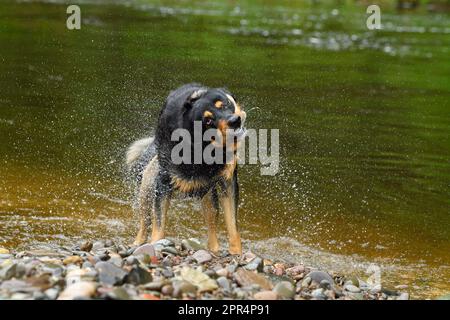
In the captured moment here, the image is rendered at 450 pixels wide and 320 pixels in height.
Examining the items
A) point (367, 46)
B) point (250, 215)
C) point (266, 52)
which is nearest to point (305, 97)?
A: point (266, 52)

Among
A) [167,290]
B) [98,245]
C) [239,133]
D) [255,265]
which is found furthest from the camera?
[98,245]

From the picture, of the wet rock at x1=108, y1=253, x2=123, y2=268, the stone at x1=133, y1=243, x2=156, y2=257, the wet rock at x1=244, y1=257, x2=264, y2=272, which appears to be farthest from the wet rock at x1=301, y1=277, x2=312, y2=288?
the wet rock at x1=108, y1=253, x2=123, y2=268

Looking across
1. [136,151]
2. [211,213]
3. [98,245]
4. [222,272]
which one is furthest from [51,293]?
[136,151]

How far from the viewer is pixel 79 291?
5.57 m

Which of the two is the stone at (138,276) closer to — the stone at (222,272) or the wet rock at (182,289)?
the wet rock at (182,289)

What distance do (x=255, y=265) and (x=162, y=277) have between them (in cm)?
99

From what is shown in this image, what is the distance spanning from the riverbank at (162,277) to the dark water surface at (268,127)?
1.18 m

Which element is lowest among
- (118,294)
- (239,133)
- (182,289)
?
(182,289)

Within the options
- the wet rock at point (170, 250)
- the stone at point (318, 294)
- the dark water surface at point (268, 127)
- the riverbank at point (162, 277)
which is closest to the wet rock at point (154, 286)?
the riverbank at point (162, 277)

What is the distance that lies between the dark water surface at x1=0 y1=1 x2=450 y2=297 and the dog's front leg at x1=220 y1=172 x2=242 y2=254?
2.53 ft

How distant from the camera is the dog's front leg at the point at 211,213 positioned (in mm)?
8430

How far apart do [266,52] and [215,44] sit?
1.40 m

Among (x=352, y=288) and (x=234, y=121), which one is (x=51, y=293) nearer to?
(x=234, y=121)

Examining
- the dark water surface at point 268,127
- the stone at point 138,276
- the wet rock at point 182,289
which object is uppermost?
the stone at point 138,276
